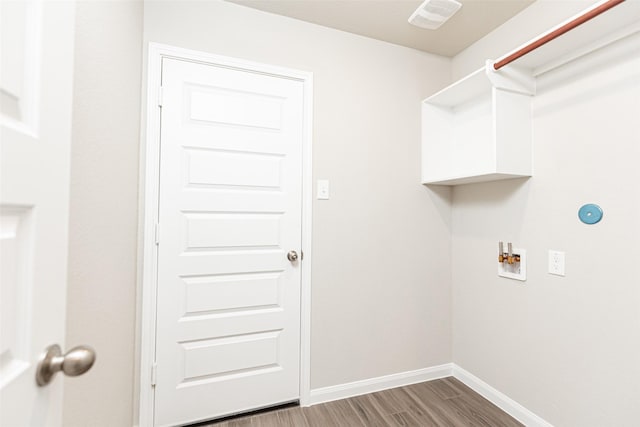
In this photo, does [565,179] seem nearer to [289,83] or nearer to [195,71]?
[289,83]

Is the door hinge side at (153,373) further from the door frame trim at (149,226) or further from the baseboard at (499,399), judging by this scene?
the baseboard at (499,399)

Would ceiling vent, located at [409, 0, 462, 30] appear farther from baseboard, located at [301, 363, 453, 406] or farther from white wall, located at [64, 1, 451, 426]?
baseboard, located at [301, 363, 453, 406]

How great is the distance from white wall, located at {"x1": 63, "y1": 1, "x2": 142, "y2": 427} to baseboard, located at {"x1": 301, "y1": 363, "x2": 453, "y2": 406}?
1062mm

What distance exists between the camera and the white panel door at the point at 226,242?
64.5 inches

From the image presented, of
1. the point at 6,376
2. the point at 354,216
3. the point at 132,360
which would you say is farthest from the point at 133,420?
the point at 354,216

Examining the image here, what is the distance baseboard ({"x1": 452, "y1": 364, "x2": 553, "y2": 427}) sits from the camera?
1.67m

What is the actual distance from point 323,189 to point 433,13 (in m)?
1.22

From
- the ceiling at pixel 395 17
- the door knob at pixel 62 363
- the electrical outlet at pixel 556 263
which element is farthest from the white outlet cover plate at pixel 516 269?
the door knob at pixel 62 363

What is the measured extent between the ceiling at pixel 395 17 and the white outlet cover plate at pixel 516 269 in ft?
4.78

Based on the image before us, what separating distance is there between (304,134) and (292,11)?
75 cm

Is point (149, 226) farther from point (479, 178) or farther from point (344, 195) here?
point (479, 178)

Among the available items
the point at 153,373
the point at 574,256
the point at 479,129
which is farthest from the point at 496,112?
the point at 153,373

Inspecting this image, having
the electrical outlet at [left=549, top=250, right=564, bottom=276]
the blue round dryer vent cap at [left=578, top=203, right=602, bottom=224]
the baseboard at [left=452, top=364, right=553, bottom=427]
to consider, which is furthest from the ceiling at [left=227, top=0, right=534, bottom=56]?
the baseboard at [left=452, top=364, right=553, bottom=427]

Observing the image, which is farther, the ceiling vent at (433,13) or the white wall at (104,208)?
the ceiling vent at (433,13)
